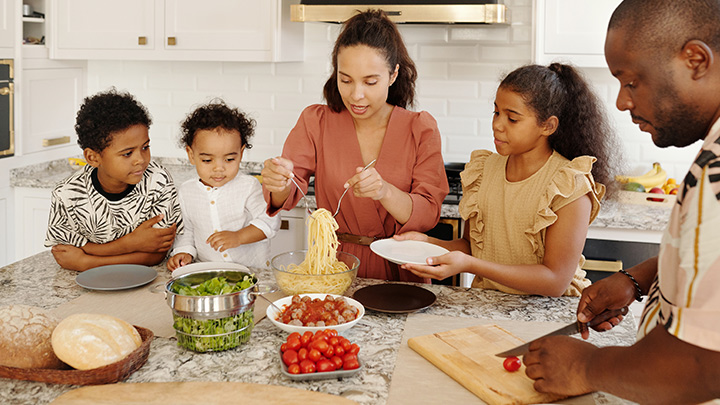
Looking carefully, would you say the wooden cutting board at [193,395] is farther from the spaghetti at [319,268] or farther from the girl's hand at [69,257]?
the girl's hand at [69,257]

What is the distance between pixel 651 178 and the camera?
3.34 m

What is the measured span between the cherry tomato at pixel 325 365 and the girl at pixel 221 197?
0.99m

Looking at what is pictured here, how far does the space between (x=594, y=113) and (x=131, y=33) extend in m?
2.61

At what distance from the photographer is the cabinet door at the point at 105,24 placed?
3.64 metres

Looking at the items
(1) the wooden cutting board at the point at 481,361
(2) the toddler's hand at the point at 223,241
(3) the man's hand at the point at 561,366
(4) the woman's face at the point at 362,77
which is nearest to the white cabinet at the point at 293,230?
(2) the toddler's hand at the point at 223,241

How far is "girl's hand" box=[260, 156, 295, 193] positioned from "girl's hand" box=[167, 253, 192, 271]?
34 centimetres

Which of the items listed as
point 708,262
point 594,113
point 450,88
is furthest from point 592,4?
point 708,262

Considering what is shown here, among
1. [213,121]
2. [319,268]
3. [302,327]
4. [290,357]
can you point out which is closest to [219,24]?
[213,121]

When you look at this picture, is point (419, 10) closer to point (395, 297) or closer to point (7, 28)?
point (395, 297)

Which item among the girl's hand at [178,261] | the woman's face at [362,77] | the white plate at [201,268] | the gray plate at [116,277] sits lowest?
the gray plate at [116,277]

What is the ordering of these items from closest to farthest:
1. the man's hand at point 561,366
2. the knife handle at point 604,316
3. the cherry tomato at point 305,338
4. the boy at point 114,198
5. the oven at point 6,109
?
1. the man's hand at point 561,366
2. the cherry tomato at point 305,338
3. the knife handle at point 604,316
4. the boy at point 114,198
5. the oven at point 6,109

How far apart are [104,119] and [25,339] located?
1.03m

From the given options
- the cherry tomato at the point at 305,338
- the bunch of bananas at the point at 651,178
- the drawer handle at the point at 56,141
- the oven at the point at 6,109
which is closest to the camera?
the cherry tomato at the point at 305,338

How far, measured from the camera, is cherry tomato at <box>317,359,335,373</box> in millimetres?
1373
